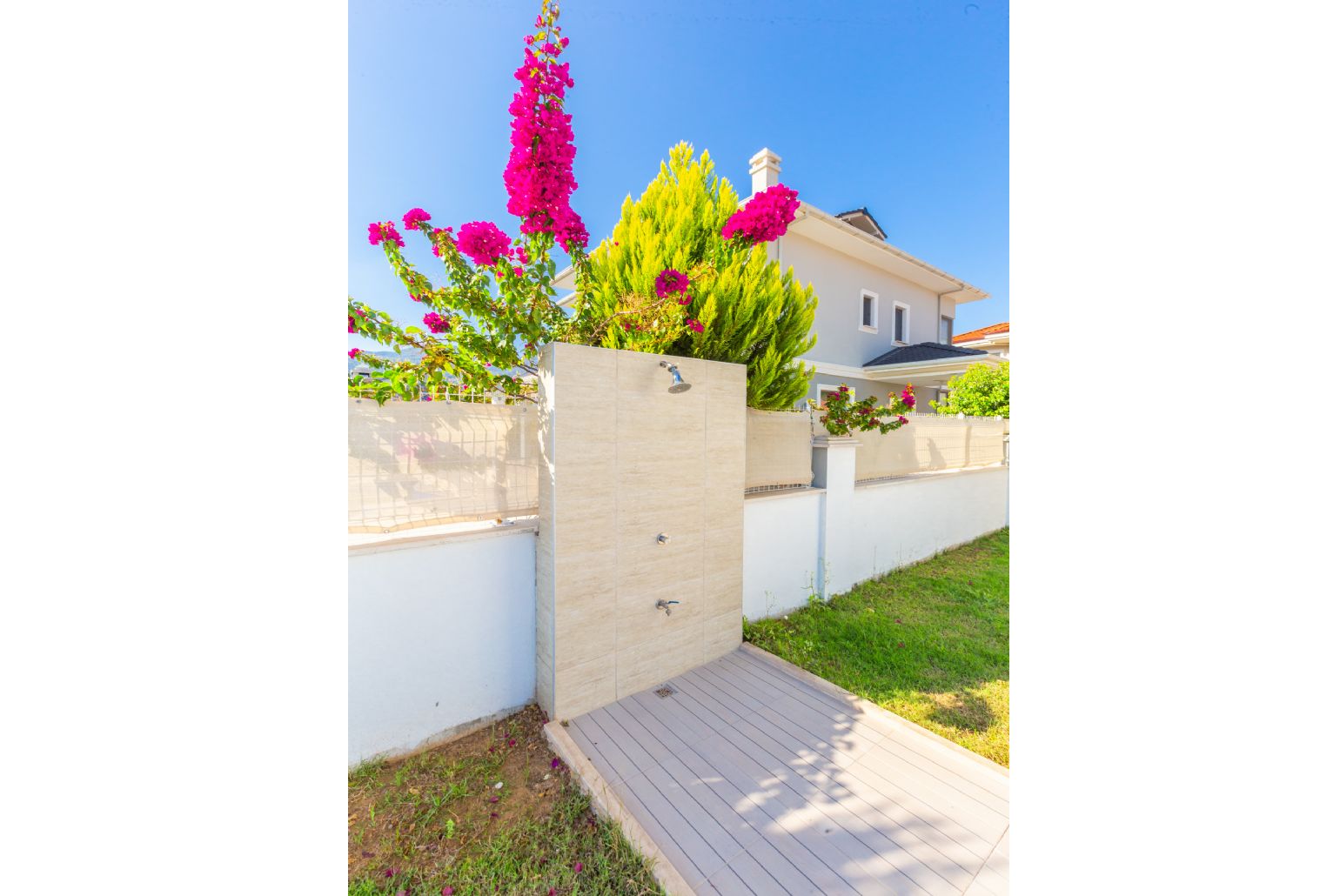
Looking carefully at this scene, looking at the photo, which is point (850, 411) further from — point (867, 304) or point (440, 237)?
point (867, 304)

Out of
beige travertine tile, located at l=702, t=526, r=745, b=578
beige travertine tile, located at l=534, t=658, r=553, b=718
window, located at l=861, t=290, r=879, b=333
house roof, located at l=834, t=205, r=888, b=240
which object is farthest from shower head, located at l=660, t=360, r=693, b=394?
house roof, located at l=834, t=205, r=888, b=240

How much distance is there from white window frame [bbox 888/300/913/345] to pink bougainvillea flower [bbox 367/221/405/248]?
10519mm

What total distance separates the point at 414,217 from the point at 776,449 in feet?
11.3

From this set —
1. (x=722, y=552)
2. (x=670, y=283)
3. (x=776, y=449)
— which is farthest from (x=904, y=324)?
(x=670, y=283)

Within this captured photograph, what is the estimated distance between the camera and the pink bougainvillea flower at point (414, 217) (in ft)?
9.23

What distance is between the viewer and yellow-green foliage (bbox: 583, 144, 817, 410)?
3891mm

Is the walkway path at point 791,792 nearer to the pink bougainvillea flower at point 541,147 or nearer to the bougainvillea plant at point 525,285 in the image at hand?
the bougainvillea plant at point 525,285

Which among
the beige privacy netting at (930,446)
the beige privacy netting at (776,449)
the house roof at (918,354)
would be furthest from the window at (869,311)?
the beige privacy netting at (776,449)

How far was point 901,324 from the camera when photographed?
431 inches

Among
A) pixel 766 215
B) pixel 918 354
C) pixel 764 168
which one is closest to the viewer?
pixel 766 215

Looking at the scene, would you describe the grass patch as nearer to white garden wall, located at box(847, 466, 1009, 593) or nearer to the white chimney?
white garden wall, located at box(847, 466, 1009, 593)
